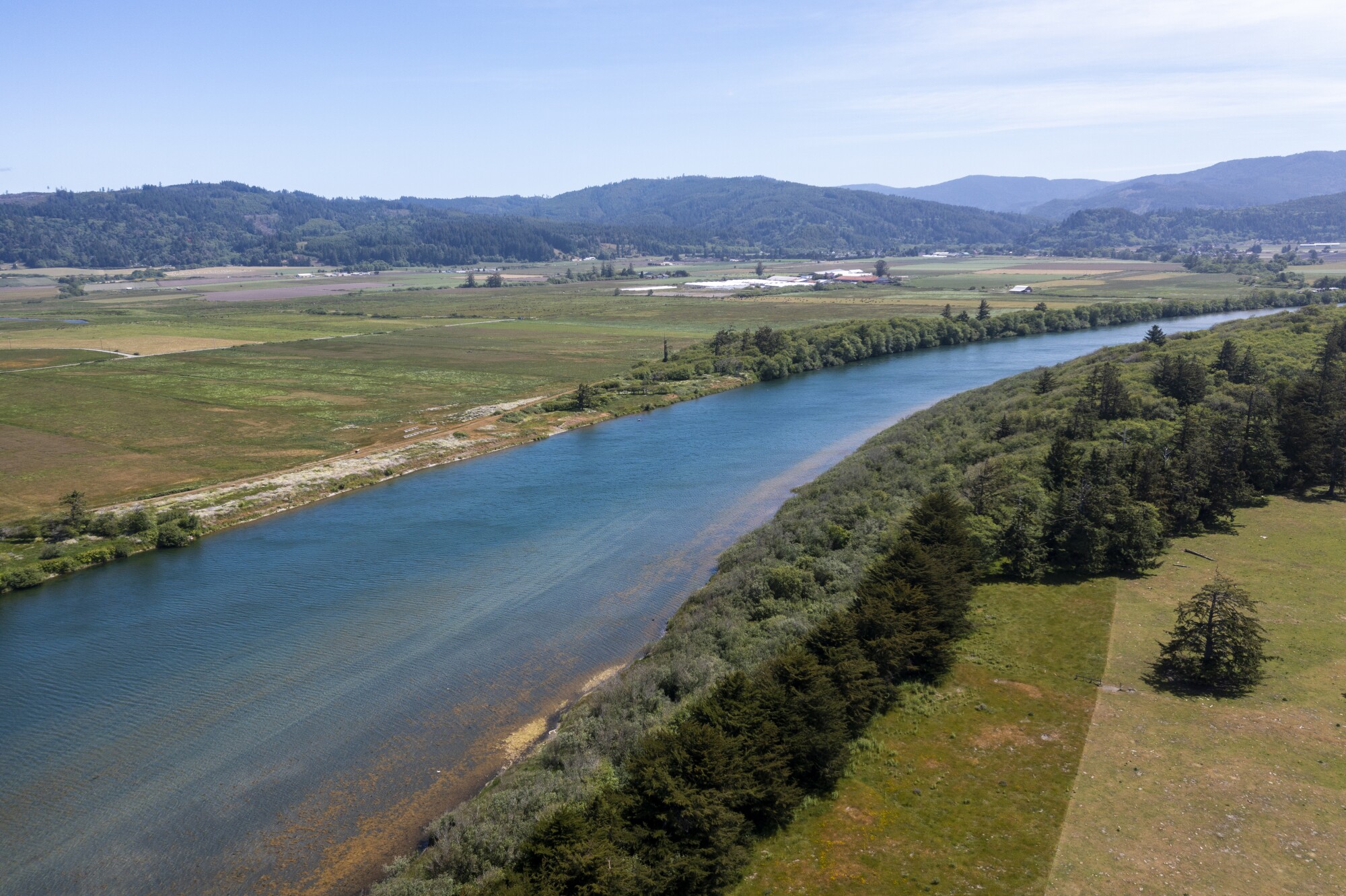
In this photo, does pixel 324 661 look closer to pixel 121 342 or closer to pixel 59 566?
pixel 59 566

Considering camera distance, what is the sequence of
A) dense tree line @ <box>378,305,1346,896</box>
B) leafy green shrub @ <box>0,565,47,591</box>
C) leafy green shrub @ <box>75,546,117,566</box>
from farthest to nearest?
leafy green shrub @ <box>75,546,117,566</box>
leafy green shrub @ <box>0,565,47,591</box>
dense tree line @ <box>378,305,1346,896</box>

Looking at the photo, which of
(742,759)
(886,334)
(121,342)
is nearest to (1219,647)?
(742,759)

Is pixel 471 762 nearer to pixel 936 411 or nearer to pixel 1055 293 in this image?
pixel 936 411

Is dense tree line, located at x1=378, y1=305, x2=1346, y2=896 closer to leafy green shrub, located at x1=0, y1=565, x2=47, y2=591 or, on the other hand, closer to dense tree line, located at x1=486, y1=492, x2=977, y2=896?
dense tree line, located at x1=486, y1=492, x2=977, y2=896

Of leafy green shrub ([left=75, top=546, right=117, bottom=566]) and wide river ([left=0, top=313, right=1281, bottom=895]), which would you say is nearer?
wide river ([left=0, top=313, right=1281, bottom=895])

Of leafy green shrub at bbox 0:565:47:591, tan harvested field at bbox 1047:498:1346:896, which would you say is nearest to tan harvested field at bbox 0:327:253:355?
leafy green shrub at bbox 0:565:47:591

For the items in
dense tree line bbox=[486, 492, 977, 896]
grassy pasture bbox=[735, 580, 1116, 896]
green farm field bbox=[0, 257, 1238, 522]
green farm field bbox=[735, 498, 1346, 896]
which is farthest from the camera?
green farm field bbox=[0, 257, 1238, 522]

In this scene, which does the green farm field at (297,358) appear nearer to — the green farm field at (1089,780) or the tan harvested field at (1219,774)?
the green farm field at (1089,780)
